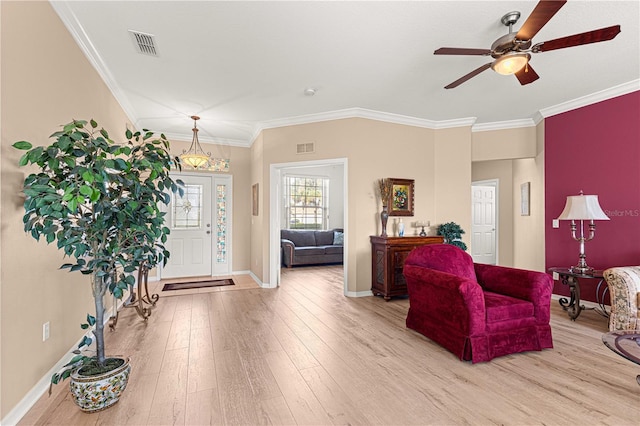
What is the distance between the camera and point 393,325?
3547mm

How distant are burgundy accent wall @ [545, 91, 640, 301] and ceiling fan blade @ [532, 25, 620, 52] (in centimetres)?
248

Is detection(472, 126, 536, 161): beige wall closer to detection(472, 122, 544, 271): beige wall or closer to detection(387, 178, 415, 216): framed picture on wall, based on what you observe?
detection(472, 122, 544, 271): beige wall

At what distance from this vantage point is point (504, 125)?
17.7ft

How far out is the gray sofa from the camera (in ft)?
24.7

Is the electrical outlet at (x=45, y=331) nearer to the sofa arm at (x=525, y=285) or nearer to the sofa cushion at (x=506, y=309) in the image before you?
the sofa cushion at (x=506, y=309)

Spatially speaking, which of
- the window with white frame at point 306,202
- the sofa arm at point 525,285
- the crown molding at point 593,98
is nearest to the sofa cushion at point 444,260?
the sofa arm at point 525,285

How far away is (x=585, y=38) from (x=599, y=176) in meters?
2.79

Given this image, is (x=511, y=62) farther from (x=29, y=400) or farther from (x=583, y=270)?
(x=29, y=400)

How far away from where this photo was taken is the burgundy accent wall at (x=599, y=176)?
12.8 ft

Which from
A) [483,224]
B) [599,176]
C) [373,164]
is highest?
[373,164]

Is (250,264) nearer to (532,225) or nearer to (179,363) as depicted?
(179,363)

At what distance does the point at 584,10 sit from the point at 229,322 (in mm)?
4371

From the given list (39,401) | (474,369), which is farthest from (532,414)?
(39,401)

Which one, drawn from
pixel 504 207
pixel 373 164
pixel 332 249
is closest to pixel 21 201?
pixel 373 164
